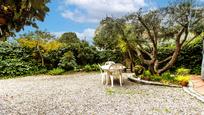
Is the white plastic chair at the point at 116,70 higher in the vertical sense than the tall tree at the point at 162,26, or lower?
lower

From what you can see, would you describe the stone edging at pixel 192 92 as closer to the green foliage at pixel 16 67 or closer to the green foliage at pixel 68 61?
the green foliage at pixel 68 61

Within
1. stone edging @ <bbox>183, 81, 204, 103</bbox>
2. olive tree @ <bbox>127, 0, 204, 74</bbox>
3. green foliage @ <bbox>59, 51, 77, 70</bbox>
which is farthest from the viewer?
green foliage @ <bbox>59, 51, 77, 70</bbox>

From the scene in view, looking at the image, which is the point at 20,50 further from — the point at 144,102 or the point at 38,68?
the point at 144,102

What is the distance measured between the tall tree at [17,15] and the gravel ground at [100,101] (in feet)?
11.9

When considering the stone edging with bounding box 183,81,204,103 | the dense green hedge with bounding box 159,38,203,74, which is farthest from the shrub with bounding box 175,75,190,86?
the dense green hedge with bounding box 159,38,203,74

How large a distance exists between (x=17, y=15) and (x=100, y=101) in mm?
5268

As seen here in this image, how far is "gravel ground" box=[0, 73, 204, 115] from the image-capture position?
22.0ft

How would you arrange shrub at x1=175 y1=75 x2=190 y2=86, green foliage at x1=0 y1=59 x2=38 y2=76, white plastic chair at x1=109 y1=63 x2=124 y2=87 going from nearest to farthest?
shrub at x1=175 y1=75 x2=190 y2=86 → white plastic chair at x1=109 y1=63 x2=124 y2=87 → green foliage at x1=0 y1=59 x2=38 y2=76

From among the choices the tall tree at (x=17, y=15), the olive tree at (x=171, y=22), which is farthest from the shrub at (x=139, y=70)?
the tall tree at (x=17, y=15)

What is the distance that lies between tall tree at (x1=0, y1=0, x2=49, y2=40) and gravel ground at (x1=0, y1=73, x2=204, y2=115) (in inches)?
142

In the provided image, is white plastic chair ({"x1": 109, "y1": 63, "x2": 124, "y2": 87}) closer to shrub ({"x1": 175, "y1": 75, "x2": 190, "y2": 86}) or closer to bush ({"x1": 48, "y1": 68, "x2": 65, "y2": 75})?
shrub ({"x1": 175, "y1": 75, "x2": 190, "y2": 86})

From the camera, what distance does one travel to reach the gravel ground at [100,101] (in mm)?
6699

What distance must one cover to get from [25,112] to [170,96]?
429 cm

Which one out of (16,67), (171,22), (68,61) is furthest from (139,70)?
(16,67)
